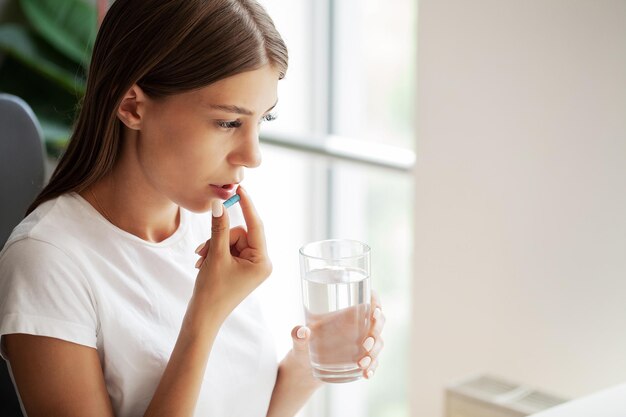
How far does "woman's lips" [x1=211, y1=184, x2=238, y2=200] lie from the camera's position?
4.05 ft

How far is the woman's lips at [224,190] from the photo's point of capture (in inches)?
48.6

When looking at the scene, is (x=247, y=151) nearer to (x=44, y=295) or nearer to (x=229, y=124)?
(x=229, y=124)

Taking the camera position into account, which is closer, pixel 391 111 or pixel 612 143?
pixel 612 143

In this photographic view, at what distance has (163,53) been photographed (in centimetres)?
117

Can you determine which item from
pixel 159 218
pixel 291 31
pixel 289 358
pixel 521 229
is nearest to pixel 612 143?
pixel 521 229

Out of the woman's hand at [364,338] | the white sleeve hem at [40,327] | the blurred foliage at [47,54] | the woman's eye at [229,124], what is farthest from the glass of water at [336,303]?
the blurred foliage at [47,54]

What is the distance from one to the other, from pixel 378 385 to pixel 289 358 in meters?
1.62

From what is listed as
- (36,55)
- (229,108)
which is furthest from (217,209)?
(36,55)

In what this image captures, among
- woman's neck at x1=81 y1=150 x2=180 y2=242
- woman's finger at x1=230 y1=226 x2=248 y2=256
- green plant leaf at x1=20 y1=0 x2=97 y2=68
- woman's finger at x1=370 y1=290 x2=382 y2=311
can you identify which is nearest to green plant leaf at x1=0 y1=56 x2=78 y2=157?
green plant leaf at x1=20 y1=0 x2=97 y2=68

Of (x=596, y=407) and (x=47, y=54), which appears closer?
(x=596, y=407)

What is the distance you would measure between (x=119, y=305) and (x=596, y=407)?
0.70 meters

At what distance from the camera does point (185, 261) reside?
4.49 feet

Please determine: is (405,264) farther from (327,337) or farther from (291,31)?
(327,337)

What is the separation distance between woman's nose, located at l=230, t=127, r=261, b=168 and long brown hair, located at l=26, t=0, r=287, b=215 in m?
0.09
